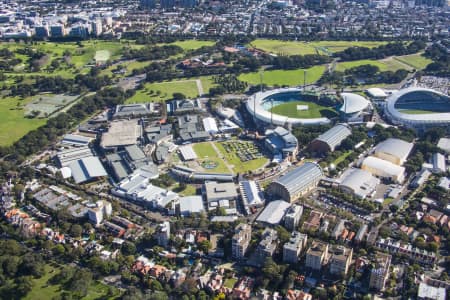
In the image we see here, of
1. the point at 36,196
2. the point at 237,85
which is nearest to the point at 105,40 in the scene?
the point at 237,85

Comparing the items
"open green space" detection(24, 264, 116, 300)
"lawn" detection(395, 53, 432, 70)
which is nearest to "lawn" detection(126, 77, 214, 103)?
"lawn" detection(395, 53, 432, 70)

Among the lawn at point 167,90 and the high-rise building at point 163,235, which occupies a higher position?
the lawn at point 167,90

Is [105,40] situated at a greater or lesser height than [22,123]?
greater

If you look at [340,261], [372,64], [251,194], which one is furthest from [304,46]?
[340,261]

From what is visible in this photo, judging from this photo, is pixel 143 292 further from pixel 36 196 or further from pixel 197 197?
pixel 36 196

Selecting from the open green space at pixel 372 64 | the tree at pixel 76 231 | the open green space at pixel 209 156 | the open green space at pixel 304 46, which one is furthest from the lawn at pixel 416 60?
the tree at pixel 76 231

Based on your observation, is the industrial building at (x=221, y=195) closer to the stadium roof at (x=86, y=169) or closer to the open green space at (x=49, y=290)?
the stadium roof at (x=86, y=169)
